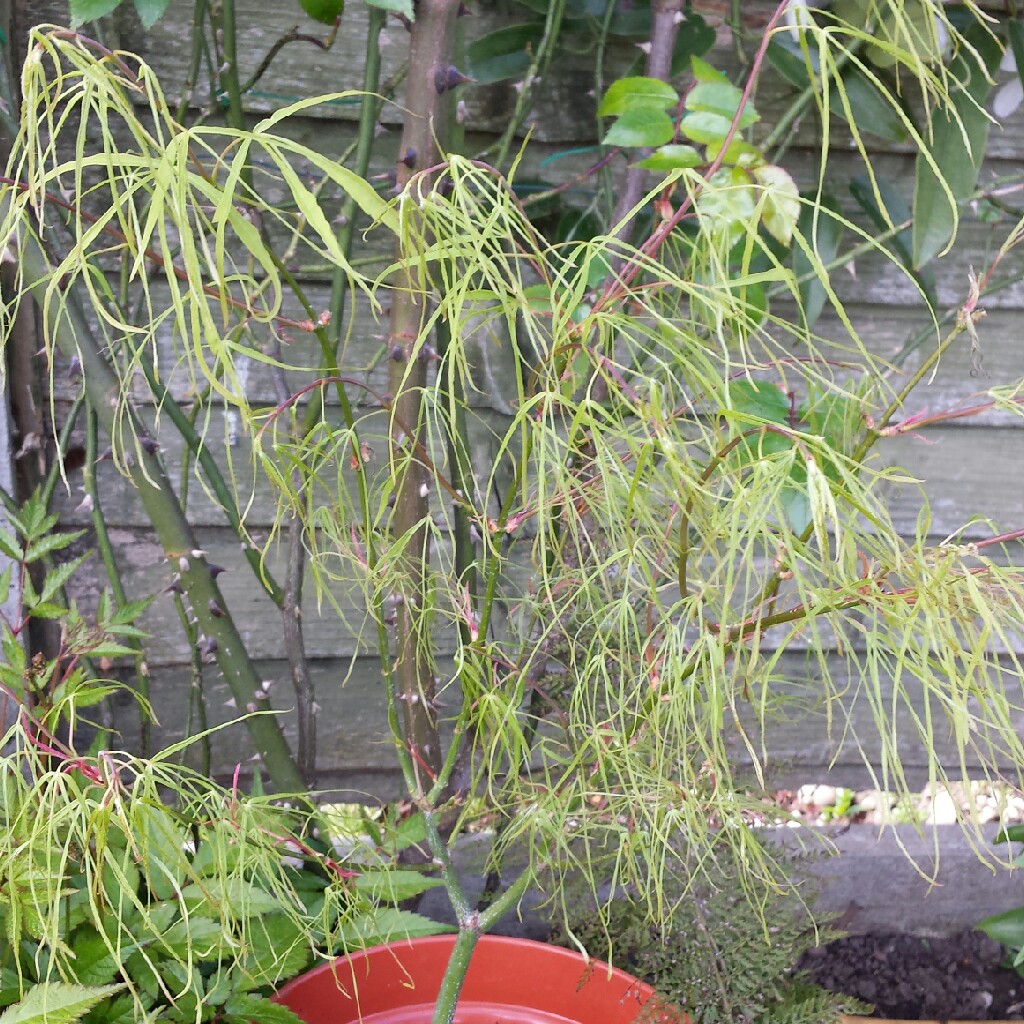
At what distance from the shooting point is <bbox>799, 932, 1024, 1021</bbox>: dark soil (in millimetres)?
1117

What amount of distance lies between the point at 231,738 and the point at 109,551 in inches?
11.4

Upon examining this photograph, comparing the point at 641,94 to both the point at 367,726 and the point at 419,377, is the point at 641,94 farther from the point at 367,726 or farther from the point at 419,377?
the point at 367,726

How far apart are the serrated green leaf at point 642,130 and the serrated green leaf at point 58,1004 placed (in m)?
0.71

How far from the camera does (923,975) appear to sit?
3.83ft

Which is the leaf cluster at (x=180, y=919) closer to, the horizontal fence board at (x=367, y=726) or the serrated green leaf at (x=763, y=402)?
the horizontal fence board at (x=367, y=726)

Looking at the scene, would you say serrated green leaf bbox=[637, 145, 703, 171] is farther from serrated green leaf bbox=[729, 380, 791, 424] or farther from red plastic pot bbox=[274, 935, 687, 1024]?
red plastic pot bbox=[274, 935, 687, 1024]

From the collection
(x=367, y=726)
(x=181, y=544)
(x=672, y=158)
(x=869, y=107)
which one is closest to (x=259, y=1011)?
(x=181, y=544)

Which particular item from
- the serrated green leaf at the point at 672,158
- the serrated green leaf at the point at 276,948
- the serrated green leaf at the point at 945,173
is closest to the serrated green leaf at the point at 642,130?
the serrated green leaf at the point at 672,158

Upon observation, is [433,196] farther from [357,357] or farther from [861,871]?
[861,871]

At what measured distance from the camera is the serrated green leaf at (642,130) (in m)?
0.74

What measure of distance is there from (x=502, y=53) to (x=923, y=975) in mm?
1236

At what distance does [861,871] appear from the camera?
122cm

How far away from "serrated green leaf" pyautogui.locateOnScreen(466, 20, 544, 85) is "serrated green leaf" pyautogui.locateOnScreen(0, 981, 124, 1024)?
0.83 metres

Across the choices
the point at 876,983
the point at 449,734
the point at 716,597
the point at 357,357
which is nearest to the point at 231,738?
the point at 449,734
